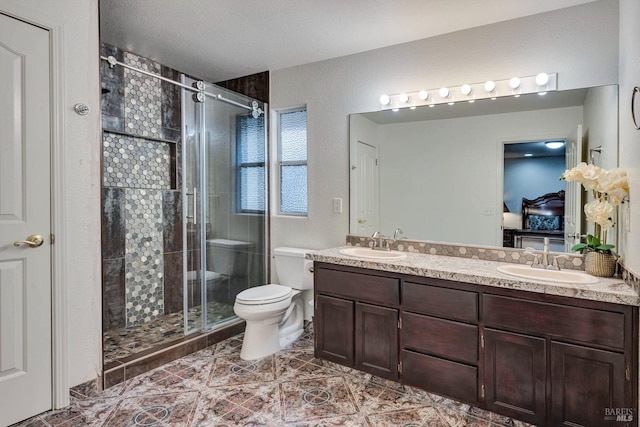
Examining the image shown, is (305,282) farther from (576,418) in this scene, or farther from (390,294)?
(576,418)

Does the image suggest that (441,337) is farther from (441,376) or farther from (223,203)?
(223,203)

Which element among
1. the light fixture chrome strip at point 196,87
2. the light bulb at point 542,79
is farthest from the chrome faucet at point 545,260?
the light fixture chrome strip at point 196,87

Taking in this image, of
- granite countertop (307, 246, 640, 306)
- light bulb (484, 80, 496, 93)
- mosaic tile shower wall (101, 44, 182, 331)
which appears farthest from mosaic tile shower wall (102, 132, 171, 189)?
light bulb (484, 80, 496, 93)

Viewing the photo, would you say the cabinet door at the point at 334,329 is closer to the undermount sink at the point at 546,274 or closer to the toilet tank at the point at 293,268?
the toilet tank at the point at 293,268

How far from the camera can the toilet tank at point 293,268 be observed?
3072mm

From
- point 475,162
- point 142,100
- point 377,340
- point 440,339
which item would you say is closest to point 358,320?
point 377,340

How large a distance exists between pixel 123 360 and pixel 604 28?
3.61 m

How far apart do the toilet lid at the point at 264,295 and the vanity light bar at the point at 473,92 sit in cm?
165

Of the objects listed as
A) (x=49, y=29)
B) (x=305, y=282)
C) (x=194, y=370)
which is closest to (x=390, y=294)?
(x=305, y=282)

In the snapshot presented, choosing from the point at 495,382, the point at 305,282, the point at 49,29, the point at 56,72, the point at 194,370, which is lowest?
the point at 194,370

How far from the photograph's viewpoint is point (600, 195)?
1.99 meters

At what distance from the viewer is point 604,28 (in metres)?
2.10

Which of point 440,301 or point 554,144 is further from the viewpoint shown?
point 554,144

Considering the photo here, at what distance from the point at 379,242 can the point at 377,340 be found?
2.64 feet
